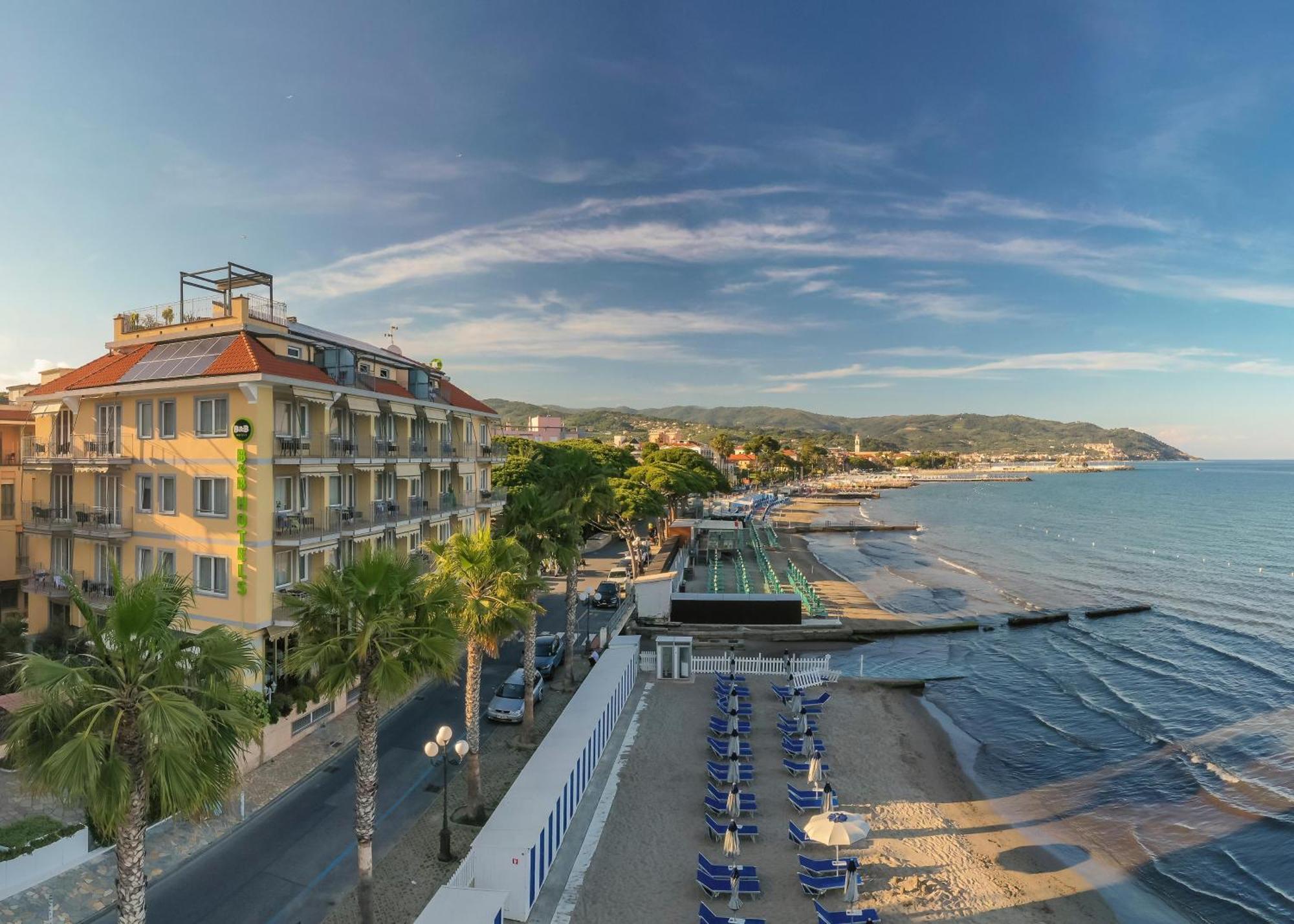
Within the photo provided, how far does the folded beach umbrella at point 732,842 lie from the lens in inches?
667

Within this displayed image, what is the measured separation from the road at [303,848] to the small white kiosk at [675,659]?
9389 mm

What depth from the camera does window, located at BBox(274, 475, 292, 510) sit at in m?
21.5

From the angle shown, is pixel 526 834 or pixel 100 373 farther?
pixel 100 373

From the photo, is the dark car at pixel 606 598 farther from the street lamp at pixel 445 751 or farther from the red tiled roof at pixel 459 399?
the street lamp at pixel 445 751

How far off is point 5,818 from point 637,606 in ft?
91.9

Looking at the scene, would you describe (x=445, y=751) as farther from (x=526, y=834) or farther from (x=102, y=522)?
(x=102, y=522)

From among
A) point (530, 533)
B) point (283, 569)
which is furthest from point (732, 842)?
point (283, 569)

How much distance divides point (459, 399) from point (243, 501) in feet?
47.1

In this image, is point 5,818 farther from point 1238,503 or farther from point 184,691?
point 1238,503

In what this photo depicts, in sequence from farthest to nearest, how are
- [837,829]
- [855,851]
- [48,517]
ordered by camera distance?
[48,517] → [855,851] → [837,829]

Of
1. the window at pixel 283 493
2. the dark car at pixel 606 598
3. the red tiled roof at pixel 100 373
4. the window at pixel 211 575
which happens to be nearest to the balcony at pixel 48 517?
the red tiled roof at pixel 100 373

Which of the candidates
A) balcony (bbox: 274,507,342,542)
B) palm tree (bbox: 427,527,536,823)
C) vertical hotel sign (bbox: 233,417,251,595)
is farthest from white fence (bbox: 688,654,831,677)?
vertical hotel sign (bbox: 233,417,251,595)

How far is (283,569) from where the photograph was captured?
21625mm

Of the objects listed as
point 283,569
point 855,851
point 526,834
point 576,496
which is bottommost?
point 855,851
